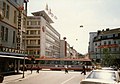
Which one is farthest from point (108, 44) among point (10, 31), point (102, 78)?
point (102, 78)

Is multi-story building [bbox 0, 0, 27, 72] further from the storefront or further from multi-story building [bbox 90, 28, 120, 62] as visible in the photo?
multi-story building [bbox 90, 28, 120, 62]

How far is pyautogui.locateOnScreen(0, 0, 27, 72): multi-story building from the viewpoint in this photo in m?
37.2

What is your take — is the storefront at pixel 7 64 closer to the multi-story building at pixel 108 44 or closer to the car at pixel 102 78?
the car at pixel 102 78

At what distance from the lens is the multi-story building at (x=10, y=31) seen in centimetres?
3722

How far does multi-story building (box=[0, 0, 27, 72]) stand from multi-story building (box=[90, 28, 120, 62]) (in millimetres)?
62226

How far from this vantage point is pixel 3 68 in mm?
39906

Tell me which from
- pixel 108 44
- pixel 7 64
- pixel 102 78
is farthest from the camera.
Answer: pixel 108 44

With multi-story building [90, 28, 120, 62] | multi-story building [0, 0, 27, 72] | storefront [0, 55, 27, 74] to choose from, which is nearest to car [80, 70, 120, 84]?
multi-story building [0, 0, 27, 72]

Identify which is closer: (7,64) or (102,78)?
(102,78)

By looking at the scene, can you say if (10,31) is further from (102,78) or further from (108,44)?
(108,44)

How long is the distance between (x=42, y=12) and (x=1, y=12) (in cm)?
7015

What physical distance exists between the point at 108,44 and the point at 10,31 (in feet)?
233

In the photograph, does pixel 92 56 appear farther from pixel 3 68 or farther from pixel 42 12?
pixel 3 68

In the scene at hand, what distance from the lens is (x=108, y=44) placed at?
10662 cm
